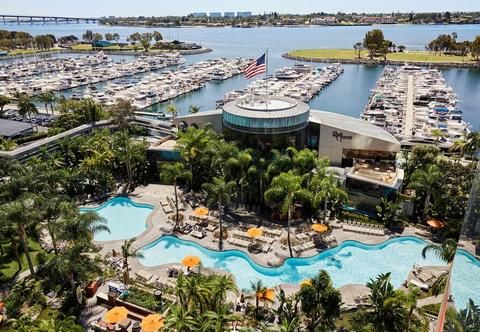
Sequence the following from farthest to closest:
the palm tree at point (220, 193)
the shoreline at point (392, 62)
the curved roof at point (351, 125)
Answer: the shoreline at point (392, 62)
the curved roof at point (351, 125)
the palm tree at point (220, 193)

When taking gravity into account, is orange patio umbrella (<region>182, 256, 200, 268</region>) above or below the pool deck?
above

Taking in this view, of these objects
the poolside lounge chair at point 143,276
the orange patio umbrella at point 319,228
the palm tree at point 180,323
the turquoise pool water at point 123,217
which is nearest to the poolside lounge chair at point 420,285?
the orange patio umbrella at point 319,228

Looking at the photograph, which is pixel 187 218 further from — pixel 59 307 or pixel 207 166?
pixel 59 307

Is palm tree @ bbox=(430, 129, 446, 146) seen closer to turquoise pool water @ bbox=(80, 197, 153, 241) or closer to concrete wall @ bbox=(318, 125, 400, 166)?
concrete wall @ bbox=(318, 125, 400, 166)

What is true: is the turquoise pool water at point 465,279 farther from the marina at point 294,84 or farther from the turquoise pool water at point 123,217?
the marina at point 294,84

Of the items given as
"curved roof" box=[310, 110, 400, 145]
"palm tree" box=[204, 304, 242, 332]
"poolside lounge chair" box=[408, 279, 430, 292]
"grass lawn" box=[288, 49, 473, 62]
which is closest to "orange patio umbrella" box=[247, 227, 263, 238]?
"poolside lounge chair" box=[408, 279, 430, 292]

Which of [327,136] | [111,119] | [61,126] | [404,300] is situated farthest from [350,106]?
[404,300]
